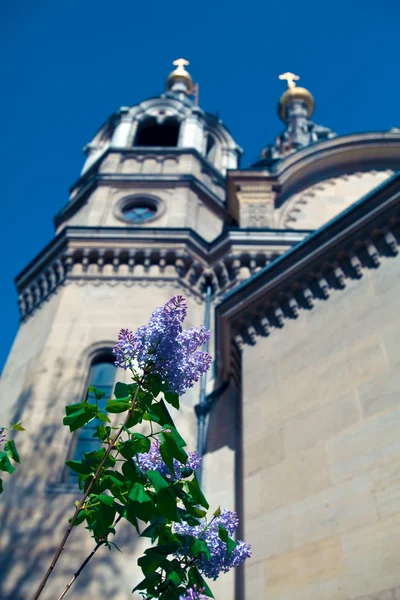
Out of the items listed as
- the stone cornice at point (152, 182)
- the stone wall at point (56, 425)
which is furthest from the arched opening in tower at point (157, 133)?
the stone wall at point (56, 425)

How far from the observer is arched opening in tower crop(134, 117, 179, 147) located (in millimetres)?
23125

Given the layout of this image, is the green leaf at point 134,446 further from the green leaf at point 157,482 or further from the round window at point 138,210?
the round window at point 138,210

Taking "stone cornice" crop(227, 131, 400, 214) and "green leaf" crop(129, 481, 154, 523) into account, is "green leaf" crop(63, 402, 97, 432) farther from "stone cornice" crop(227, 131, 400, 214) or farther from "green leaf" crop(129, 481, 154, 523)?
"stone cornice" crop(227, 131, 400, 214)

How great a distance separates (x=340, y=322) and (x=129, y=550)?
462 cm

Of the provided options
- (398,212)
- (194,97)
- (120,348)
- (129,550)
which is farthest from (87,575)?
(194,97)

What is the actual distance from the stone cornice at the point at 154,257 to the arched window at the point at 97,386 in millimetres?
2267

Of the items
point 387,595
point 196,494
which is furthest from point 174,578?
point 387,595

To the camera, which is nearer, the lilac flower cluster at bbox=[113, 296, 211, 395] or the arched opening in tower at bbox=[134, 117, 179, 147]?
the lilac flower cluster at bbox=[113, 296, 211, 395]

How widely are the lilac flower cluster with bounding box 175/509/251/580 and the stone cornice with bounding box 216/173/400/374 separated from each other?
5.71m

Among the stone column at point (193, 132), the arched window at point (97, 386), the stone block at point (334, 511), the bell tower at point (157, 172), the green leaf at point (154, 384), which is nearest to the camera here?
the green leaf at point (154, 384)

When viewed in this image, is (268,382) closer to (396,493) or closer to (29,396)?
(396,493)

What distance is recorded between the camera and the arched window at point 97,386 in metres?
11.2

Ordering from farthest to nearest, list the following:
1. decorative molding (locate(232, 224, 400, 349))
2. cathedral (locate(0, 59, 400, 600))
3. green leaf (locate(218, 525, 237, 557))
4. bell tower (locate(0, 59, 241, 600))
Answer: bell tower (locate(0, 59, 241, 600))
decorative molding (locate(232, 224, 400, 349))
cathedral (locate(0, 59, 400, 600))
green leaf (locate(218, 525, 237, 557))

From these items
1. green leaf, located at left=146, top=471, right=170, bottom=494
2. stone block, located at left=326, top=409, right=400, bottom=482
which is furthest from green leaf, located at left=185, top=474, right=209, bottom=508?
stone block, located at left=326, top=409, right=400, bottom=482
